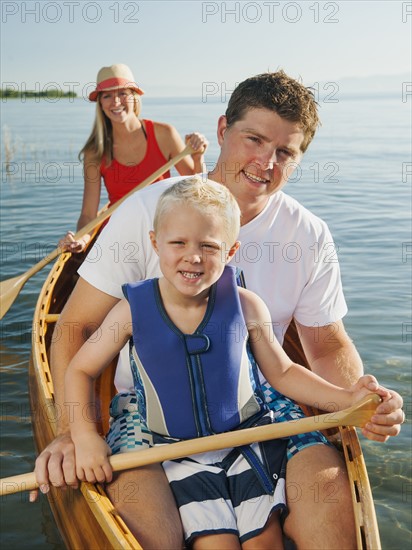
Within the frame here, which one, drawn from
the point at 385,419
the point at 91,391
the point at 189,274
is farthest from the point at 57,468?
the point at 385,419

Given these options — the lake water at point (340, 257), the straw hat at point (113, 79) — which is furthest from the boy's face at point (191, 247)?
the straw hat at point (113, 79)

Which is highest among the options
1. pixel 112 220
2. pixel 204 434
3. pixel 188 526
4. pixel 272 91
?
Answer: pixel 272 91

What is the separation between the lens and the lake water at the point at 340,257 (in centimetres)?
363

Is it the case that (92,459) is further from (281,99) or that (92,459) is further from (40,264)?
(40,264)

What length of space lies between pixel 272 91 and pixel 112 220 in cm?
71

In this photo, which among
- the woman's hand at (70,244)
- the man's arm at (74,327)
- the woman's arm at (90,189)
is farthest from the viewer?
the woman's arm at (90,189)

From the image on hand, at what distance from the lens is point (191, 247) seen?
1974mm

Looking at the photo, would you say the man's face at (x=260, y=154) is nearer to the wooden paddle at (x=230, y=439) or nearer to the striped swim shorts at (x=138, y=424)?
the striped swim shorts at (x=138, y=424)

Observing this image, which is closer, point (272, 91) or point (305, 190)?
point (272, 91)

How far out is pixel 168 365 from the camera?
2.05m

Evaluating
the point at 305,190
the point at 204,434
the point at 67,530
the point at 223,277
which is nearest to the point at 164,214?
the point at 223,277

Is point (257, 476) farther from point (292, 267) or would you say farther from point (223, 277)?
point (292, 267)

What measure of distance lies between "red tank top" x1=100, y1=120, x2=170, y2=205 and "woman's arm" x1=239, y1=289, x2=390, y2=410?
309cm

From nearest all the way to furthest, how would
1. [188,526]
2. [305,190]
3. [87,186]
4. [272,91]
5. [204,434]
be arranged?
1. [188,526]
2. [204,434]
3. [272,91]
4. [87,186]
5. [305,190]
